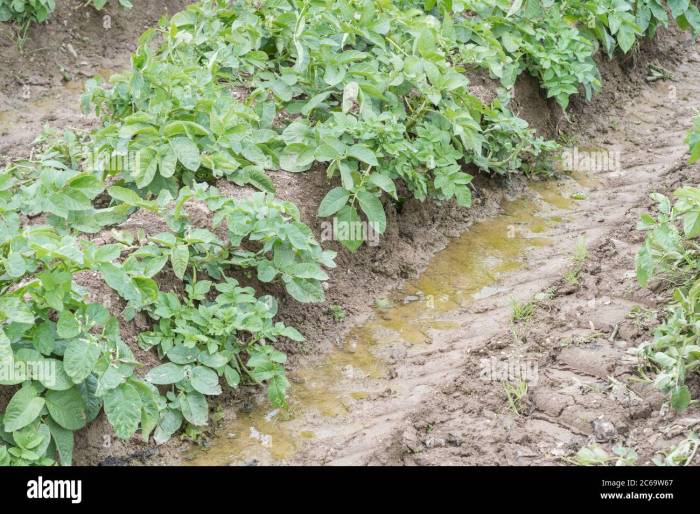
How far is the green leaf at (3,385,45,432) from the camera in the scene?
360cm

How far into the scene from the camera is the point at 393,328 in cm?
492

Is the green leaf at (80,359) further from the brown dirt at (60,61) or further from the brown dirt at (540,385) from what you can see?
the brown dirt at (60,61)

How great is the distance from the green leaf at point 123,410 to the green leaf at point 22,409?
25 cm

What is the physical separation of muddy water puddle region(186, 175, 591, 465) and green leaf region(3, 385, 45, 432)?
27.4 inches

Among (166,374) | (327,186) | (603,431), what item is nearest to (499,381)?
(603,431)

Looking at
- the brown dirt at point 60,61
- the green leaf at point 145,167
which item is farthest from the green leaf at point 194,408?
the brown dirt at point 60,61

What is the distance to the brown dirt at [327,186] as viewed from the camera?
161 inches

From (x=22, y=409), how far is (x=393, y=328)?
75.6 inches

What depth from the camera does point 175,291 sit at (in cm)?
442

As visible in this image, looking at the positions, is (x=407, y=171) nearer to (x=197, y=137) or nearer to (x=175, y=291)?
(x=197, y=137)

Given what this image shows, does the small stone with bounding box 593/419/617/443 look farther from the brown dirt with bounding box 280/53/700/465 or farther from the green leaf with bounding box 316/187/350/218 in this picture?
the green leaf with bounding box 316/187/350/218

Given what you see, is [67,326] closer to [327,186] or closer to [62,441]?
[62,441]

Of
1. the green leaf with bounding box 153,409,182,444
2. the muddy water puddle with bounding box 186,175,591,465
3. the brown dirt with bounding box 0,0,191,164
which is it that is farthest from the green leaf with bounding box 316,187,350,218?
the brown dirt with bounding box 0,0,191,164

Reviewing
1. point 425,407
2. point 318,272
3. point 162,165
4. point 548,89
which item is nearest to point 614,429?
point 425,407
